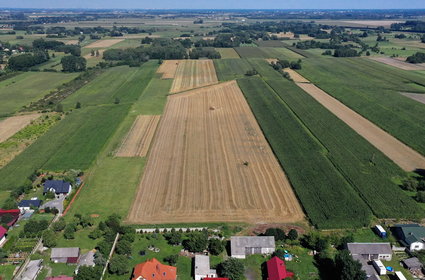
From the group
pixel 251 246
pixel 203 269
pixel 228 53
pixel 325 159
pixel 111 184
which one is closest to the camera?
pixel 203 269

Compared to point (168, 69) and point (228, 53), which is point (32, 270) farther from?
point (228, 53)

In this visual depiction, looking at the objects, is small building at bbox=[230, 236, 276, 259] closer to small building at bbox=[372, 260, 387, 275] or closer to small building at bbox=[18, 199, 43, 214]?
small building at bbox=[372, 260, 387, 275]

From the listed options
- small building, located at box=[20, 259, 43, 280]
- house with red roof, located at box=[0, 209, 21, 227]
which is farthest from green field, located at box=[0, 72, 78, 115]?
small building, located at box=[20, 259, 43, 280]

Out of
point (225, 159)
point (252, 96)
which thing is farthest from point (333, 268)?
point (252, 96)

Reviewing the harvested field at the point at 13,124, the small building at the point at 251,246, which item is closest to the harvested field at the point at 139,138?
the harvested field at the point at 13,124

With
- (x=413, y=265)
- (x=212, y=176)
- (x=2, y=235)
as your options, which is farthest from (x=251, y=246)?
(x=2, y=235)

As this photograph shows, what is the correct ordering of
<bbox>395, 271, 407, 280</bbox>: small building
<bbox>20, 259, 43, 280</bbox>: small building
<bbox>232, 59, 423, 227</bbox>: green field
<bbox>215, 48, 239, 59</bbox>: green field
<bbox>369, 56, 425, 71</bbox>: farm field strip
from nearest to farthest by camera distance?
<bbox>395, 271, 407, 280</bbox>: small building → <bbox>20, 259, 43, 280</bbox>: small building → <bbox>232, 59, 423, 227</bbox>: green field → <bbox>369, 56, 425, 71</bbox>: farm field strip → <bbox>215, 48, 239, 59</bbox>: green field
